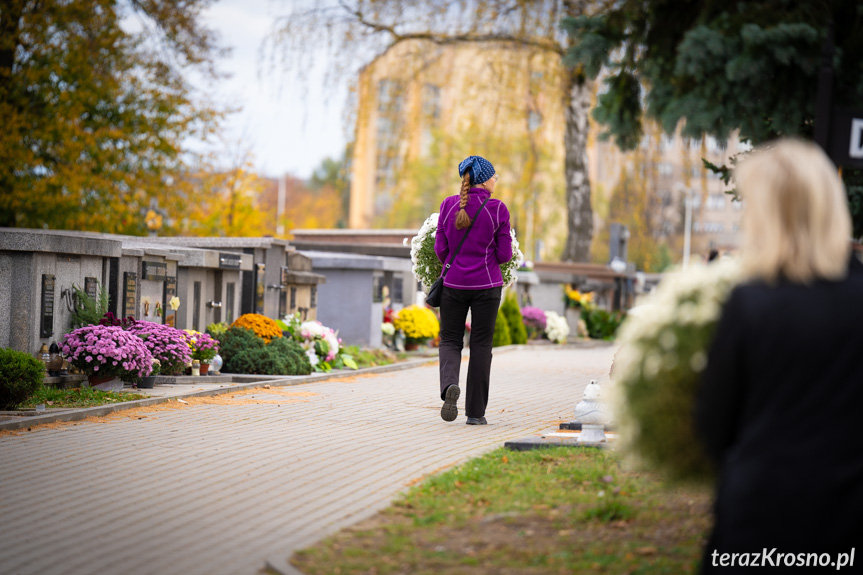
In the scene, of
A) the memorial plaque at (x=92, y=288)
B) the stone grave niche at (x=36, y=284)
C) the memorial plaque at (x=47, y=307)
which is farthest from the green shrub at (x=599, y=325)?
the memorial plaque at (x=47, y=307)

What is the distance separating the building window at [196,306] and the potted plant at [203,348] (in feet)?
7.16

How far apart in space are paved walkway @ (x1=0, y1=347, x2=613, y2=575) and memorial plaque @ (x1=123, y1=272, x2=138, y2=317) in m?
2.38

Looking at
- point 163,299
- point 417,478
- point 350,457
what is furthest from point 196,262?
point 417,478

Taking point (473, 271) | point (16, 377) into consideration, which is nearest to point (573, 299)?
point (473, 271)

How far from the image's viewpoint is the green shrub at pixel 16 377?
29.1 ft

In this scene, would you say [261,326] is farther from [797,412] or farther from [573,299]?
[573,299]

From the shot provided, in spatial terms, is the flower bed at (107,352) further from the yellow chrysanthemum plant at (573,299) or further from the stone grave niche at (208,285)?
the yellow chrysanthemum plant at (573,299)

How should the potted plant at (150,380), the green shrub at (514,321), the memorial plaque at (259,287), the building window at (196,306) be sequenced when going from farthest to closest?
the green shrub at (514,321) < the memorial plaque at (259,287) < the building window at (196,306) < the potted plant at (150,380)

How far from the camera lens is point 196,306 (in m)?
14.8

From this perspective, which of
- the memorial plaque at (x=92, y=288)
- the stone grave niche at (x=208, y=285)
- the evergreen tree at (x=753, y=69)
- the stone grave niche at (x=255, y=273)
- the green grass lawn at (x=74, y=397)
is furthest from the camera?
the stone grave niche at (x=255, y=273)

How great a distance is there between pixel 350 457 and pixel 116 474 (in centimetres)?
158

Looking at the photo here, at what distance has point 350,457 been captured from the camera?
7391 millimetres

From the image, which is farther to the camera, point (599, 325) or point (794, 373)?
point (599, 325)

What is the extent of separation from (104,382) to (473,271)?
4155 mm
